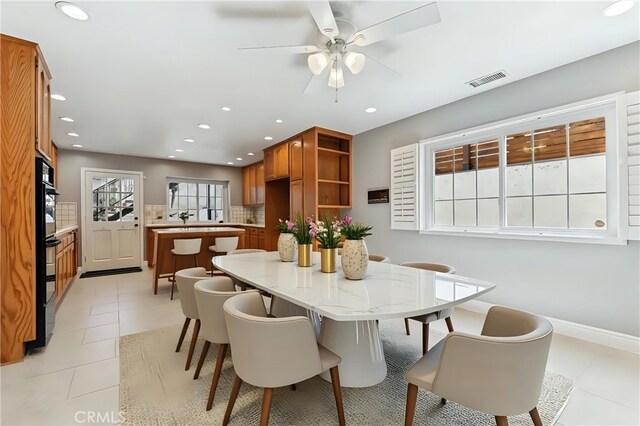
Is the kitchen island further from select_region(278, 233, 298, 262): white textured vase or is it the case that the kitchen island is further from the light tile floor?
select_region(278, 233, 298, 262): white textured vase

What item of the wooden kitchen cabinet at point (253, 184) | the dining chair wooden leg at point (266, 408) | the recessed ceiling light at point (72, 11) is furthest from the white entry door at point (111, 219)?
the dining chair wooden leg at point (266, 408)

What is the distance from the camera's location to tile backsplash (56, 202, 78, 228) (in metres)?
5.43

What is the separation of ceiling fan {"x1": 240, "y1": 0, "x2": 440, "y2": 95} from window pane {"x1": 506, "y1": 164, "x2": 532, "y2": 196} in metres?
2.14

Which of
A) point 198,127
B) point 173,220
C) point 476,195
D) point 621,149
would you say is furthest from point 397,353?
point 173,220

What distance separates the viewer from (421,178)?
381 centimetres

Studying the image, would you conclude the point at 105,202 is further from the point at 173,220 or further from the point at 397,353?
the point at 397,353

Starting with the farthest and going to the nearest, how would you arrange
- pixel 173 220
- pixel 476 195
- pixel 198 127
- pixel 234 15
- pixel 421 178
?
pixel 173 220 → pixel 198 127 → pixel 421 178 → pixel 476 195 → pixel 234 15

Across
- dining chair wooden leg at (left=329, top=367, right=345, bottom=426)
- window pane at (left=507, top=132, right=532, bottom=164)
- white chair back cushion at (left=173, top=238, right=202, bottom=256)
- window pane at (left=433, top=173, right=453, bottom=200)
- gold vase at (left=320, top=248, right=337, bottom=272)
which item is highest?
window pane at (left=507, top=132, right=532, bottom=164)

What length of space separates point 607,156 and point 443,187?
156cm

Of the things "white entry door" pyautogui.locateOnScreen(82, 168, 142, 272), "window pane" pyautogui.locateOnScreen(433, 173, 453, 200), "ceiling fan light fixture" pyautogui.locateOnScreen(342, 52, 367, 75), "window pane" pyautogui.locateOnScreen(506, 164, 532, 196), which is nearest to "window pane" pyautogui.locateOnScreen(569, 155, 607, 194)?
"window pane" pyautogui.locateOnScreen(506, 164, 532, 196)

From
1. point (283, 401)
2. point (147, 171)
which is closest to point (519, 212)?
point (283, 401)

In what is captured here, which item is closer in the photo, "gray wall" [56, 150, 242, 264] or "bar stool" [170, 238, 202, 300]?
"bar stool" [170, 238, 202, 300]

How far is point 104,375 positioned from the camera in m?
2.01

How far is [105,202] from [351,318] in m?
6.64
